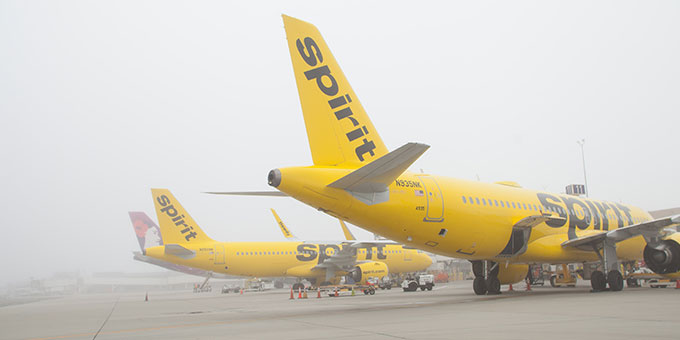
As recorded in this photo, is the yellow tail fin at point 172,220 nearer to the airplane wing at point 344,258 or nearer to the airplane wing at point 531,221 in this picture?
the airplane wing at point 344,258

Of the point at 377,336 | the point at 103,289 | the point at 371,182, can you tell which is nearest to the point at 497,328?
the point at 377,336

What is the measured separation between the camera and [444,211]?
1359 cm

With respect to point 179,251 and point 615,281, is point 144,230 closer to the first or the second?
point 179,251

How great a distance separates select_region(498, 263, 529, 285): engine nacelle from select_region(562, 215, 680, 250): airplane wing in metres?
2.49

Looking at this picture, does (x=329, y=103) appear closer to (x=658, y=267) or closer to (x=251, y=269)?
(x=658, y=267)

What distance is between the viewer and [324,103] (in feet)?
40.3

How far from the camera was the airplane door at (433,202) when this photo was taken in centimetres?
1324

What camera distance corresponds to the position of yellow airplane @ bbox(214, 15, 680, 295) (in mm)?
11617

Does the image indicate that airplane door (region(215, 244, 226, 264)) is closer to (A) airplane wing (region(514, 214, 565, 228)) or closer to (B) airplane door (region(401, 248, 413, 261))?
(B) airplane door (region(401, 248, 413, 261))

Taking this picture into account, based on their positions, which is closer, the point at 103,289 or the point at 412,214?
the point at 412,214

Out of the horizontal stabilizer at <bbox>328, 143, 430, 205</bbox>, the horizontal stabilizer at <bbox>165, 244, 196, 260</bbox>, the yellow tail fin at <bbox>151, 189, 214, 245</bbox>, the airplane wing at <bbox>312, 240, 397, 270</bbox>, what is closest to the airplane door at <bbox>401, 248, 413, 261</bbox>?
the airplane wing at <bbox>312, 240, 397, 270</bbox>

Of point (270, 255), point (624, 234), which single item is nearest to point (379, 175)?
point (624, 234)

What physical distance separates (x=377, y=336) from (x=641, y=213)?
20489 mm

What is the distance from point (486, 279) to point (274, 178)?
10.4 m
